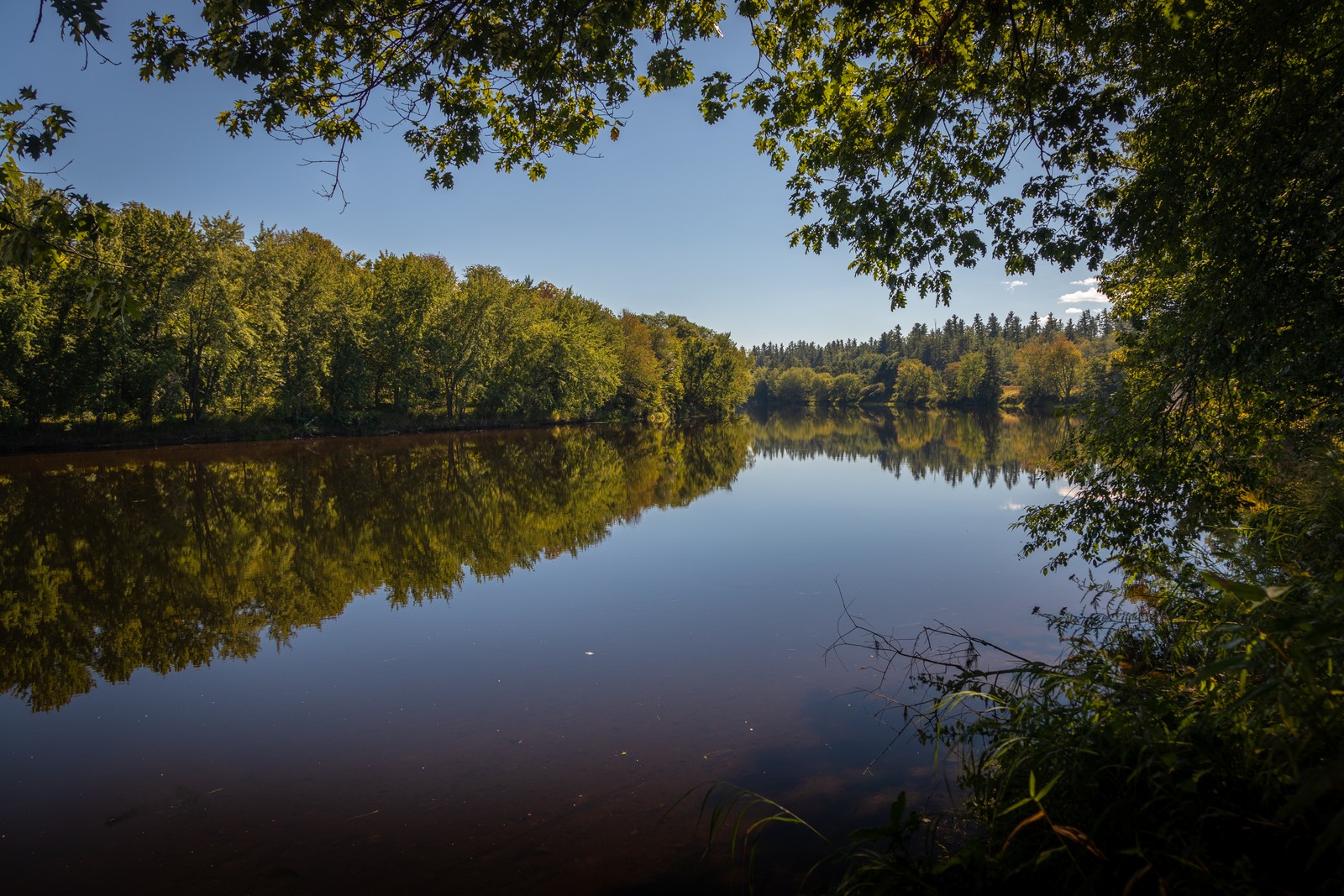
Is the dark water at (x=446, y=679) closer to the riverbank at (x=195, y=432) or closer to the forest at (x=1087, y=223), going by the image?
the forest at (x=1087, y=223)

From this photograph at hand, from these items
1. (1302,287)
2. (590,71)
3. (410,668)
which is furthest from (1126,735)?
(410,668)

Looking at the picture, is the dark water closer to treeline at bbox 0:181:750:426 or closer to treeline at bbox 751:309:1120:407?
treeline at bbox 0:181:750:426

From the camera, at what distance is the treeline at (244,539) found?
28.0 feet

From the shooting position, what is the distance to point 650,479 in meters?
24.0

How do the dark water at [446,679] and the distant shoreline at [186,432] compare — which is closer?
the dark water at [446,679]

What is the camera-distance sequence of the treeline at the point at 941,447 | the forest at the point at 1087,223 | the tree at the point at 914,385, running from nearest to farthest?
the forest at the point at 1087,223 → the treeline at the point at 941,447 → the tree at the point at 914,385

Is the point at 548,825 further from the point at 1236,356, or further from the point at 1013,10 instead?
the point at 1013,10

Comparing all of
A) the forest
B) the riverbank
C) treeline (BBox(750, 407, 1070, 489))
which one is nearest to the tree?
treeline (BBox(750, 407, 1070, 489))

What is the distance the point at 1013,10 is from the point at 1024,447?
33.9 meters

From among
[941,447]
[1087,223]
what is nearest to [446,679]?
[1087,223]

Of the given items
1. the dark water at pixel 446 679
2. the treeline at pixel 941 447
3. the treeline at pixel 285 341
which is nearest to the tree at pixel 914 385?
the treeline at pixel 941 447

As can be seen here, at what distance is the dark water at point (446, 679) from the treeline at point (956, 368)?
70.1 m

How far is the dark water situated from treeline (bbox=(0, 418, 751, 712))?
0.09m

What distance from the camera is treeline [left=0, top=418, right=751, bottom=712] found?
28.0ft
